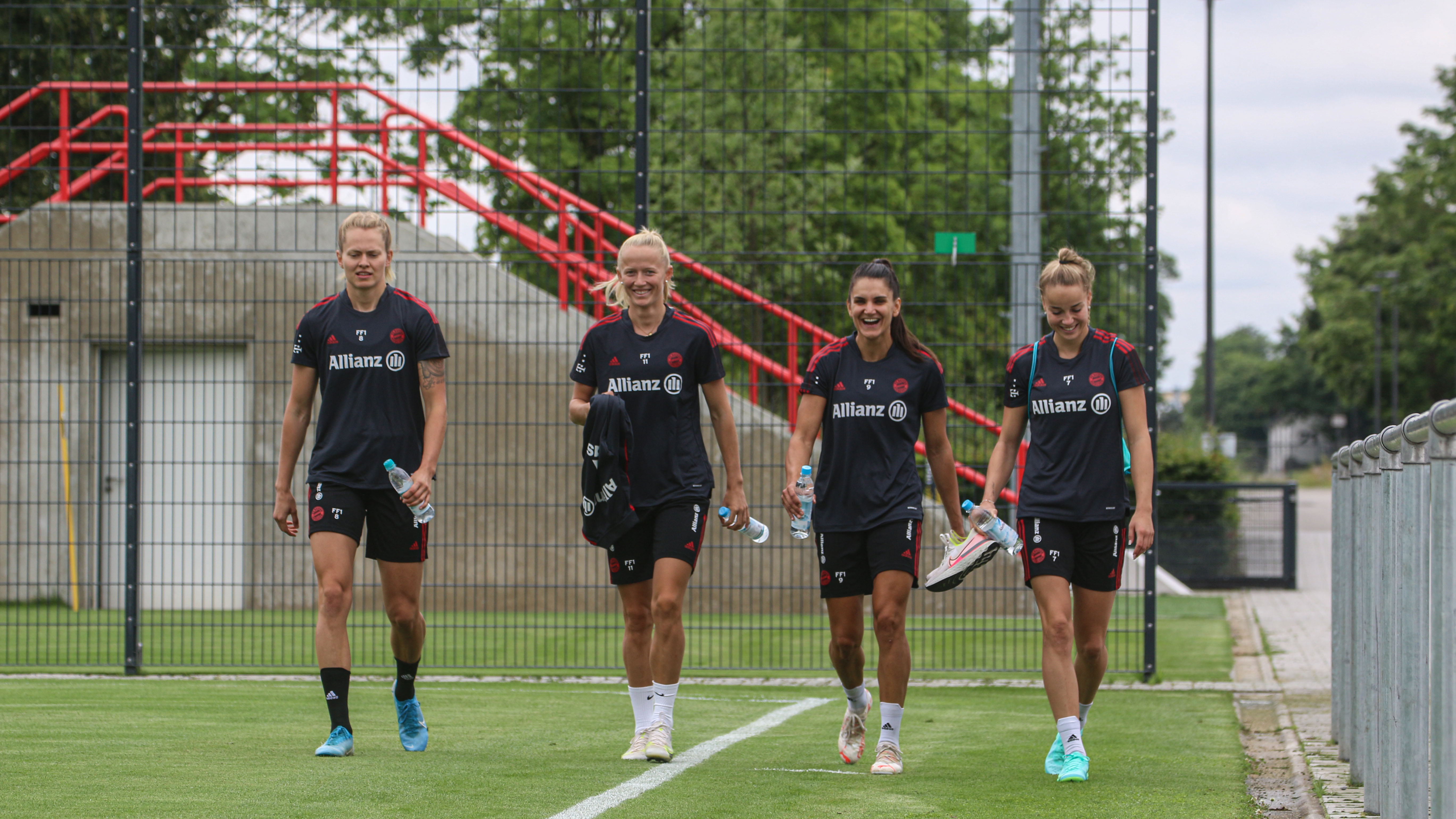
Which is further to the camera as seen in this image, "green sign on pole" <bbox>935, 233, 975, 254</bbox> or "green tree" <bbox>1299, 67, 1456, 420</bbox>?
"green tree" <bbox>1299, 67, 1456, 420</bbox>

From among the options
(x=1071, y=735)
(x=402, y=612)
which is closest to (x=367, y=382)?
(x=402, y=612)

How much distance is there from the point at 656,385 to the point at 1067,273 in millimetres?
1660

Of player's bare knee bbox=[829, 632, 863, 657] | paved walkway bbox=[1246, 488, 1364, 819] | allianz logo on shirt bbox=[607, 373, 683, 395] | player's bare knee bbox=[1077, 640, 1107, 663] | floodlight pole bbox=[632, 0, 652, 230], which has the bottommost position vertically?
paved walkway bbox=[1246, 488, 1364, 819]

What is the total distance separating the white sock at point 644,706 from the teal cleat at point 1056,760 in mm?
1566

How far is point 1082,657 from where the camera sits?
5984mm

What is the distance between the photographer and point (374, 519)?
5.82m

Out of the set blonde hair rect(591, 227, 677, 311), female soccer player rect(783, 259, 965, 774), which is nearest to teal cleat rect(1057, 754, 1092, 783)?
female soccer player rect(783, 259, 965, 774)

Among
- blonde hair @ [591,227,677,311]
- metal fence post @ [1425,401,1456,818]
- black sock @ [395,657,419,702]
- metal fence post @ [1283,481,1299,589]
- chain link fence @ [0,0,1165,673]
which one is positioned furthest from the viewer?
metal fence post @ [1283,481,1299,589]

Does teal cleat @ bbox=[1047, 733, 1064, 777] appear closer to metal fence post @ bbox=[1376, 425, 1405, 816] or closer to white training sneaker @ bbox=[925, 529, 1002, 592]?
white training sneaker @ bbox=[925, 529, 1002, 592]

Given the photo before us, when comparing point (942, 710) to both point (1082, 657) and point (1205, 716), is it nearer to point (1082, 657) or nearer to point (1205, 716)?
point (1205, 716)

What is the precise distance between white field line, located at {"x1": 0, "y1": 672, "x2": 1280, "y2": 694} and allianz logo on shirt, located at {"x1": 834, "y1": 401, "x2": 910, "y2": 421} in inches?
152

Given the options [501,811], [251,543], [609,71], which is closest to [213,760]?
[501,811]

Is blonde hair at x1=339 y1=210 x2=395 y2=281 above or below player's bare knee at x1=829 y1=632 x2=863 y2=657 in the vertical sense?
above

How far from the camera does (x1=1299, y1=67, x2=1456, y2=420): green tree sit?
50.8 m
